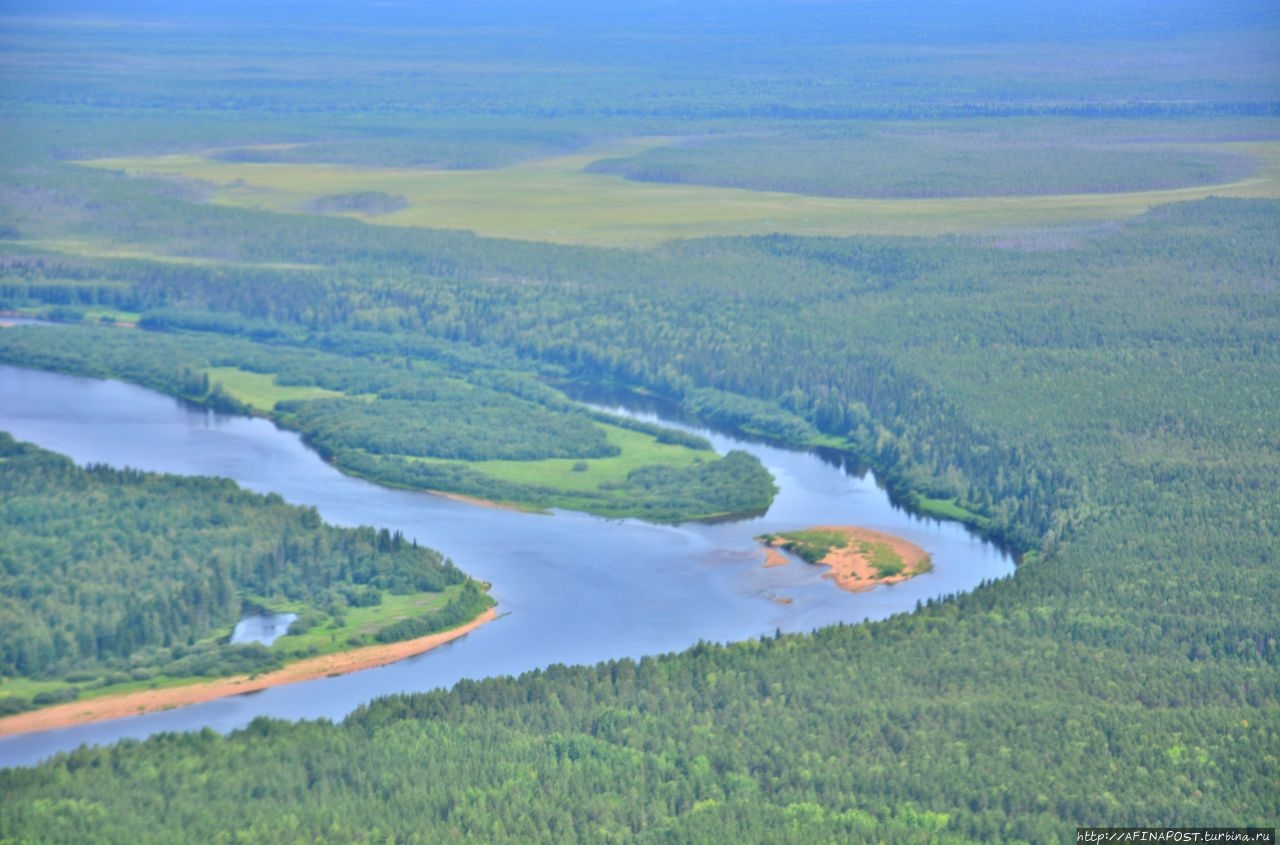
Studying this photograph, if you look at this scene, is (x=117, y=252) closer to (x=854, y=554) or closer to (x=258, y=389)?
(x=258, y=389)

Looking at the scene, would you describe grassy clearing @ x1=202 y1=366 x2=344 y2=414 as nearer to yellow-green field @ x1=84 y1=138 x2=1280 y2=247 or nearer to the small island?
the small island

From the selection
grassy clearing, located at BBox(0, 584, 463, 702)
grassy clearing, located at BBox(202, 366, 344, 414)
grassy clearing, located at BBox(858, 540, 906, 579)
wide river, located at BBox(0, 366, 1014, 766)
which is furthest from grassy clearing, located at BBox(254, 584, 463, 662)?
grassy clearing, located at BBox(202, 366, 344, 414)

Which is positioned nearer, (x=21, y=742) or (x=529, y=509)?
(x=21, y=742)

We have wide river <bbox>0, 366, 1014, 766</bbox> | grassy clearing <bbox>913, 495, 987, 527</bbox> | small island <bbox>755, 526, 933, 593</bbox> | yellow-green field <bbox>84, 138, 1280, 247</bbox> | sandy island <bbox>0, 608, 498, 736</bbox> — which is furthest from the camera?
yellow-green field <bbox>84, 138, 1280, 247</bbox>

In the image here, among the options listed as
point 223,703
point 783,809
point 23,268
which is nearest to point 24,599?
point 223,703

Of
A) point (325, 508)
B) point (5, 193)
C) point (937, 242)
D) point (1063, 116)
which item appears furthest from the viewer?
point (1063, 116)

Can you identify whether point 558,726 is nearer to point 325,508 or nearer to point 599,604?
point 599,604

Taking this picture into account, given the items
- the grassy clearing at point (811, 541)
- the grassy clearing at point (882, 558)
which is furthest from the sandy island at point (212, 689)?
the grassy clearing at point (882, 558)
